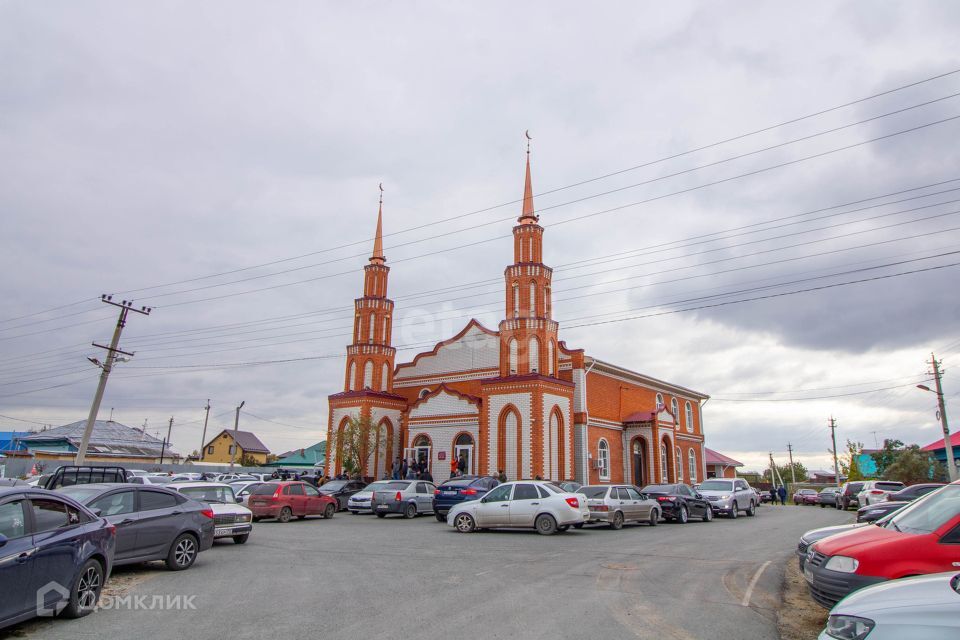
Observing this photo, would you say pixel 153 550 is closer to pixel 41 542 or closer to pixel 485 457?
pixel 41 542

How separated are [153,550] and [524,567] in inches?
252

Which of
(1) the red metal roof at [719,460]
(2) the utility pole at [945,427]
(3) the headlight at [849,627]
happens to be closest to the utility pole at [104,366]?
(3) the headlight at [849,627]

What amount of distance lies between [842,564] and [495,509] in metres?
11.8

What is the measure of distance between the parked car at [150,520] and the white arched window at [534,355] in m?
23.8

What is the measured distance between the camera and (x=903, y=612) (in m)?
4.37

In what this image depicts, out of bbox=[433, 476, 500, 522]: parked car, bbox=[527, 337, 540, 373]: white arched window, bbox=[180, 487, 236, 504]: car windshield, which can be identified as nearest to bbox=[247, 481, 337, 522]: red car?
bbox=[433, 476, 500, 522]: parked car

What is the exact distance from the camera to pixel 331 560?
12195mm

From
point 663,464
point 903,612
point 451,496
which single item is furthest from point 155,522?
point 663,464

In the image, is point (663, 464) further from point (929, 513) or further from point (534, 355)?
point (929, 513)

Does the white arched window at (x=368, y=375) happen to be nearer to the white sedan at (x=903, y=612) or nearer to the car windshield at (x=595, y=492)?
the car windshield at (x=595, y=492)

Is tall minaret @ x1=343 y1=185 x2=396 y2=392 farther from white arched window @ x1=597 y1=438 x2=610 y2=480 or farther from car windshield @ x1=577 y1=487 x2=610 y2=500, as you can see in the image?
car windshield @ x1=577 y1=487 x2=610 y2=500

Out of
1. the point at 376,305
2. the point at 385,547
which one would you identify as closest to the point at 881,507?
the point at 385,547

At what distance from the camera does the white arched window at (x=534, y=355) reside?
34156 millimetres

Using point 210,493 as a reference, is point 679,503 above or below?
below
